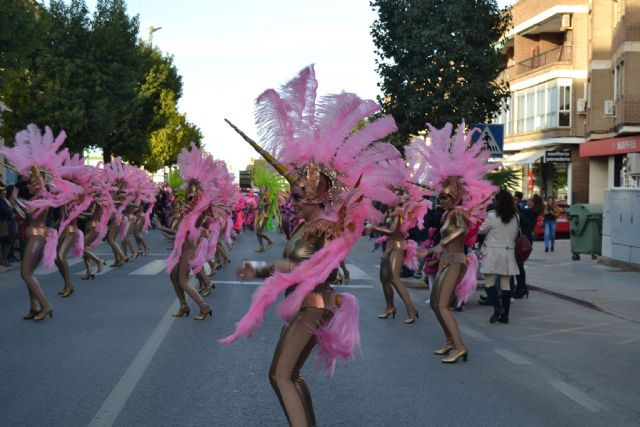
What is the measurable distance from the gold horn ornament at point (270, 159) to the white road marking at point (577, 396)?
3.36m

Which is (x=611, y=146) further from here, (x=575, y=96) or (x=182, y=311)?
(x=182, y=311)

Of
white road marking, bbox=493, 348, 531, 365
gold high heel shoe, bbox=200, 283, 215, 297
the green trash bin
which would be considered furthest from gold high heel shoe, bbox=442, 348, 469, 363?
the green trash bin

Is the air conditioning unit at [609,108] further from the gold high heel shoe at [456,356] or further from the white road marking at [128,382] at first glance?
the gold high heel shoe at [456,356]

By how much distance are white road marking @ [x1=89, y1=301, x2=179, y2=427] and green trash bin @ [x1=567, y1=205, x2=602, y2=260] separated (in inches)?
637

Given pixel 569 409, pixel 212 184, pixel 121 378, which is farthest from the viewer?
pixel 212 184

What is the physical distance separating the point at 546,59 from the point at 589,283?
1292 inches

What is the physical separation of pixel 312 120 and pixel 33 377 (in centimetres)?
406

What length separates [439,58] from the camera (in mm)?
28141

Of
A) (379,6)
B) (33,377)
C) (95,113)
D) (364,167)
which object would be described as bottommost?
(33,377)

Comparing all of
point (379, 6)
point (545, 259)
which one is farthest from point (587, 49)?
point (545, 259)

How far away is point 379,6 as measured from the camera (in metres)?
28.9

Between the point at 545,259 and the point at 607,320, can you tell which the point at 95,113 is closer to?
the point at 545,259

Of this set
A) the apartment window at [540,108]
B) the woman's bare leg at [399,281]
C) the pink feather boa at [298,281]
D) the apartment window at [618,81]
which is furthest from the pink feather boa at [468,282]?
the apartment window at [540,108]

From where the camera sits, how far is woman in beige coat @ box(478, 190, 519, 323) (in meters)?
11.9
